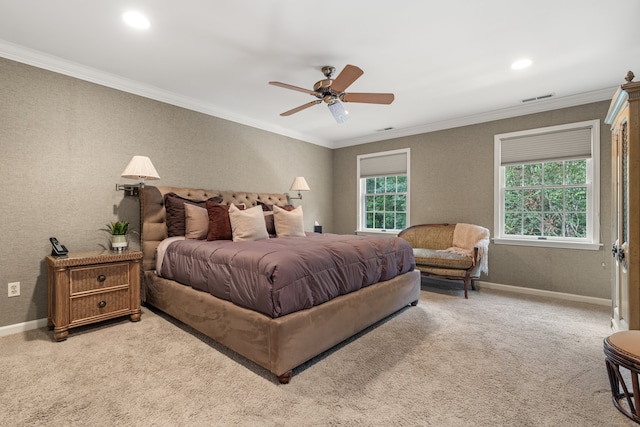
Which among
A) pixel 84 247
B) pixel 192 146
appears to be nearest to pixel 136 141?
pixel 192 146

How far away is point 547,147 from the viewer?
157 inches

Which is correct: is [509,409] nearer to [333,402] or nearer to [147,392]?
[333,402]

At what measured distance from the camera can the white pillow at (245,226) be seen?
3174 mm

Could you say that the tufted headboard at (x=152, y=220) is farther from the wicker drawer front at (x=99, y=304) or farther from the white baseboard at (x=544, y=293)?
the white baseboard at (x=544, y=293)

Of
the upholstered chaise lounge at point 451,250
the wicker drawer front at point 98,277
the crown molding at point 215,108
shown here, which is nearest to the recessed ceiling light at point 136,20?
the crown molding at point 215,108

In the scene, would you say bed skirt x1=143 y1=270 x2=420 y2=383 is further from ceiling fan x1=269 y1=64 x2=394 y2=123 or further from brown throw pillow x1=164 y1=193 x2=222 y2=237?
ceiling fan x1=269 y1=64 x2=394 y2=123

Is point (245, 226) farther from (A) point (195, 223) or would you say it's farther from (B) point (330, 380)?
(B) point (330, 380)

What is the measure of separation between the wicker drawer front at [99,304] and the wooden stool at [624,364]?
3.66 m

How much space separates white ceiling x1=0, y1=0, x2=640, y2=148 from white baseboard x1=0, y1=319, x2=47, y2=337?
2438 mm

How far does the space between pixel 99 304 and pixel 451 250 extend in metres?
4.21

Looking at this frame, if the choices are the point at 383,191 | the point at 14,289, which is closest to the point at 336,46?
the point at 383,191

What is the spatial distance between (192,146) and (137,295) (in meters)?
2.02

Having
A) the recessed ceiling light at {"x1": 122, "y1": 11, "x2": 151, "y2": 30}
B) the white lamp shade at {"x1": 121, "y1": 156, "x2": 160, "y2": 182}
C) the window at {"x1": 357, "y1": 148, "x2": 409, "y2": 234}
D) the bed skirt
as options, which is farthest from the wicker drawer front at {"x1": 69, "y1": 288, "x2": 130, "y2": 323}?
the window at {"x1": 357, "y1": 148, "x2": 409, "y2": 234}

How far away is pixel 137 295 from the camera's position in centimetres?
293
